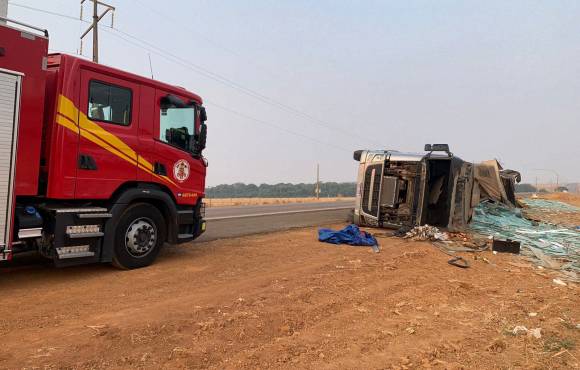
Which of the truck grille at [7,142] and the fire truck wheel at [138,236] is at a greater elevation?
the truck grille at [7,142]

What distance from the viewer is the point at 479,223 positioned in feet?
48.7

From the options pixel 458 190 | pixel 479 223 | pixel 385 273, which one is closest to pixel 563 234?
pixel 479 223

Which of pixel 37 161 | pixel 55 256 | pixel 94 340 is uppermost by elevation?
pixel 37 161

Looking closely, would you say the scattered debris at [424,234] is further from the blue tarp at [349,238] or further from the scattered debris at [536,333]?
the scattered debris at [536,333]

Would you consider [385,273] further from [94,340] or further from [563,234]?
[563,234]

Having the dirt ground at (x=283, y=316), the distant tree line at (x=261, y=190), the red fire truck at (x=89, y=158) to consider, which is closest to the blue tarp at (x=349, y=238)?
the dirt ground at (x=283, y=316)

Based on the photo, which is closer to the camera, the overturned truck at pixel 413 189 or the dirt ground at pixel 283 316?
the dirt ground at pixel 283 316

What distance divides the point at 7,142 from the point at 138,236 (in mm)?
2391

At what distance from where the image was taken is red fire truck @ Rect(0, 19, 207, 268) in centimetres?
541

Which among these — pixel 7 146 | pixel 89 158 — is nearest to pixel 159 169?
pixel 89 158

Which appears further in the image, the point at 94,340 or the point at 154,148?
the point at 154,148

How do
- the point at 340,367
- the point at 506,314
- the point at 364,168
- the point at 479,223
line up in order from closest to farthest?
the point at 340,367 < the point at 506,314 < the point at 364,168 < the point at 479,223

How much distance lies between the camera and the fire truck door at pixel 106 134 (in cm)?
614

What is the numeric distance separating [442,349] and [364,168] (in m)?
9.93
